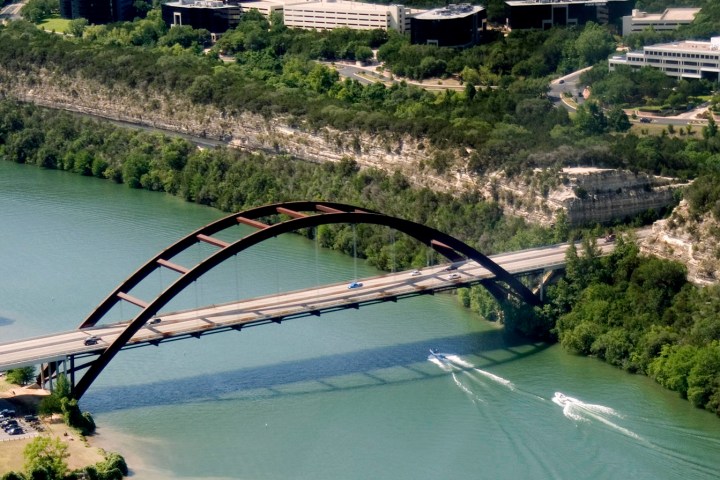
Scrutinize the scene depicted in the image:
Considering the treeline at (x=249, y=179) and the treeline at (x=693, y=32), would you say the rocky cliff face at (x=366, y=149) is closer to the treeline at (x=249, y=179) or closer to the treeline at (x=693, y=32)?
the treeline at (x=249, y=179)

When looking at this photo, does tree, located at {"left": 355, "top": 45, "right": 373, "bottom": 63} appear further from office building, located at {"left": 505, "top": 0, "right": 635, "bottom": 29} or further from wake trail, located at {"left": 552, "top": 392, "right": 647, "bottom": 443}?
wake trail, located at {"left": 552, "top": 392, "right": 647, "bottom": 443}

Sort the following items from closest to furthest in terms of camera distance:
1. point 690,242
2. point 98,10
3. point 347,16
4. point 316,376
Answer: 1. point 316,376
2. point 690,242
3. point 347,16
4. point 98,10

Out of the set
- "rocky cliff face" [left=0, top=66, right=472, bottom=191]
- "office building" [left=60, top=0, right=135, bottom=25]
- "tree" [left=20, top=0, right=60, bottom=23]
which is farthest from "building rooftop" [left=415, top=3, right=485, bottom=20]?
"tree" [left=20, top=0, right=60, bottom=23]

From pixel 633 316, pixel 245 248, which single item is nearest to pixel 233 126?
pixel 245 248

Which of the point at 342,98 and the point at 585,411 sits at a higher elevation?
the point at 342,98

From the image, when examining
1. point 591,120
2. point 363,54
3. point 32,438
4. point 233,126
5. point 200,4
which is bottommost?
point 32,438

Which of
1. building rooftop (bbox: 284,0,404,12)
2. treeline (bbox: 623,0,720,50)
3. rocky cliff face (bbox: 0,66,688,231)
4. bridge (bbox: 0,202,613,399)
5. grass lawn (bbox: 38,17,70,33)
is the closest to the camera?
bridge (bbox: 0,202,613,399)

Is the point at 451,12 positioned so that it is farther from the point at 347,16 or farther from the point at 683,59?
the point at 683,59

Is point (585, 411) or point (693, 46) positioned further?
point (693, 46)
